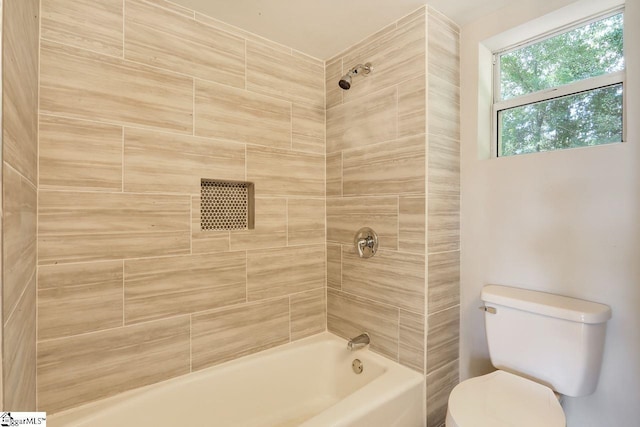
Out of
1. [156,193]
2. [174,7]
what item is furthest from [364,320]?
[174,7]

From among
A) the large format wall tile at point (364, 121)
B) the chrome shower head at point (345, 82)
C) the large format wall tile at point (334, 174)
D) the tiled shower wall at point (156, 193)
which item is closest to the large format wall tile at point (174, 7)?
the tiled shower wall at point (156, 193)

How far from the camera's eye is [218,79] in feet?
5.11

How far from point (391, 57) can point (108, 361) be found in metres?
1.99

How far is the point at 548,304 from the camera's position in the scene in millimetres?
1223

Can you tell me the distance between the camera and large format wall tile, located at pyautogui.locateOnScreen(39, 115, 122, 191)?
3.81 feet

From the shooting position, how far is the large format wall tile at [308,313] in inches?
73.0

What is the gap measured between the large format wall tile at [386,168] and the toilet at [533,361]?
67 cm

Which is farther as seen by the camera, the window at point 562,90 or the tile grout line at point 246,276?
the tile grout line at point 246,276

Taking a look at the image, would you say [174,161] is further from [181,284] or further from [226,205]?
[181,284]

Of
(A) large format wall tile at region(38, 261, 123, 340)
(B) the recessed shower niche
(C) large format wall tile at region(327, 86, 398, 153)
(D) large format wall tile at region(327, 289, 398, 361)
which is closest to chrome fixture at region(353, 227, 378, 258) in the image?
(D) large format wall tile at region(327, 289, 398, 361)

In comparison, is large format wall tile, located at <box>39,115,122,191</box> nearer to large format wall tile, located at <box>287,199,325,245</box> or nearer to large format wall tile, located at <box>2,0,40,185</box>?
large format wall tile, located at <box>2,0,40,185</box>

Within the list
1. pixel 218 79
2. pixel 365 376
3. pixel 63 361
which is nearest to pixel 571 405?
pixel 365 376

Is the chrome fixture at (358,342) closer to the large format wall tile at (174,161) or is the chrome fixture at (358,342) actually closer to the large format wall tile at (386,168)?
the large format wall tile at (386,168)

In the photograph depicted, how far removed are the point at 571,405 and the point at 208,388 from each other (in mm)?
1649
